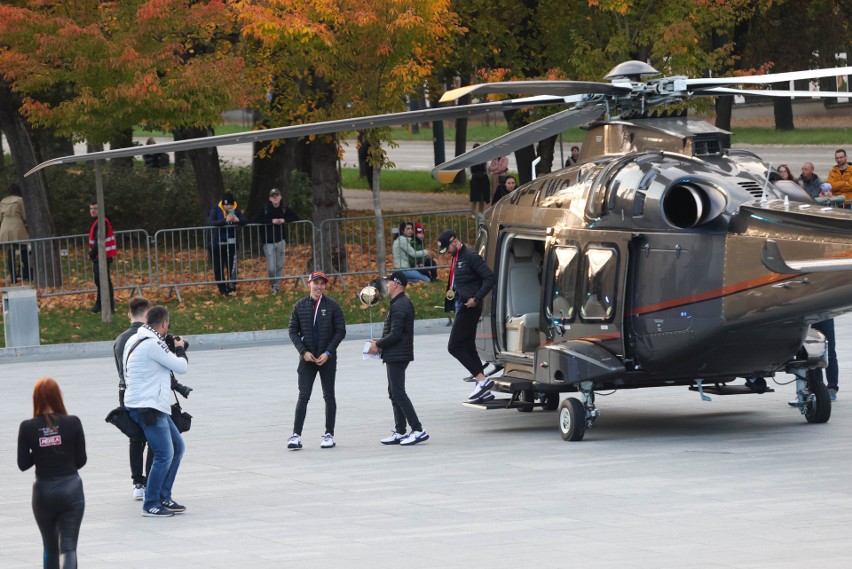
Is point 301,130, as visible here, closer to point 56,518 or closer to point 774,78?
point 774,78

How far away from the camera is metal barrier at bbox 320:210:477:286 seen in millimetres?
26578

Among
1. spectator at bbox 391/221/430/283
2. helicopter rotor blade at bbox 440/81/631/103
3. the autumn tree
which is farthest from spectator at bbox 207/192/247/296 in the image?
helicopter rotor blade at bbox 440/81/631/103

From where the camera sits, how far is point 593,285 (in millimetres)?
14453

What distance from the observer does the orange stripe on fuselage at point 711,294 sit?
13188 millimetres

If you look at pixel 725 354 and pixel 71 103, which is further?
pixel 71 103

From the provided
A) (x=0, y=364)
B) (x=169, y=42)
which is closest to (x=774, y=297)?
(x=0, y=364)

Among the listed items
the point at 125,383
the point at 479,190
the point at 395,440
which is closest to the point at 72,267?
the point at 479,190

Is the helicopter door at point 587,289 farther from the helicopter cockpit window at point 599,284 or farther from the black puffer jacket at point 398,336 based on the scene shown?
the black puffer jacket at point 398,336

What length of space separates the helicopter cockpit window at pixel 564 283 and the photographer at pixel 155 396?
15.5ft

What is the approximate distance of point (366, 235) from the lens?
94.1 feet

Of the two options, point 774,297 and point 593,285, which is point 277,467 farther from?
point 774,297

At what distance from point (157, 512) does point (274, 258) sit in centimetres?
1493

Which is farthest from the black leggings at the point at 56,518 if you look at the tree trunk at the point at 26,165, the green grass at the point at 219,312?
the tree trunk at the point at 26,165

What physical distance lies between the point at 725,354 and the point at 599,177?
2.19 m
